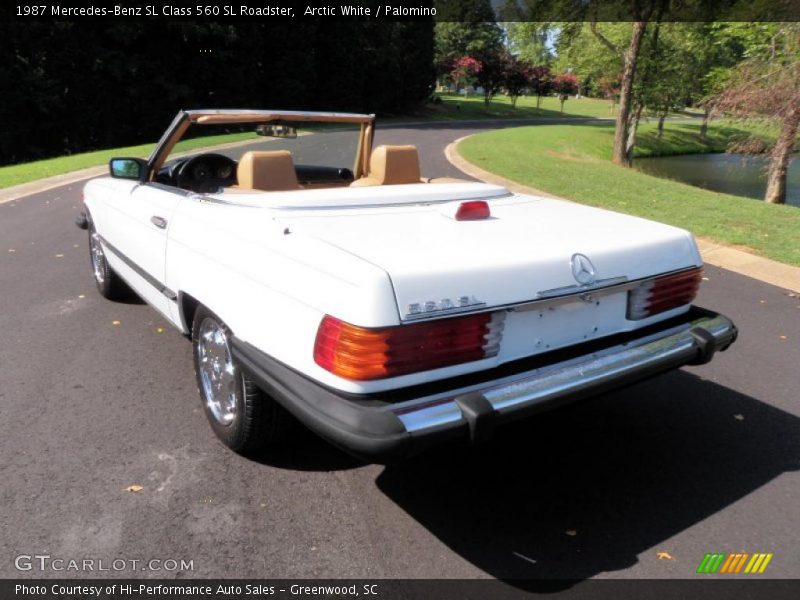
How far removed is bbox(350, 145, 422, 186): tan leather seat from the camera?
407 cm

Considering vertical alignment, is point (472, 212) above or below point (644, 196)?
above

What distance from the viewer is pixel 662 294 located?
293 centimetres

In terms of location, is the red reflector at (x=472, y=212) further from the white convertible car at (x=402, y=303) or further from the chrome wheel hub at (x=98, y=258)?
the chrome wheel hub at (x=98, y=258)

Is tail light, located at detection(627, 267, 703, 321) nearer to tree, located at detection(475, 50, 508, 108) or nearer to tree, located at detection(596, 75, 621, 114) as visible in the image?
tree, located at detection(596, 75, 621, 114)

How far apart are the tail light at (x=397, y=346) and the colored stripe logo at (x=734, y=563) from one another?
1.22 meters

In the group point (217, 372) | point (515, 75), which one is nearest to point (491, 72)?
point (515, 75)

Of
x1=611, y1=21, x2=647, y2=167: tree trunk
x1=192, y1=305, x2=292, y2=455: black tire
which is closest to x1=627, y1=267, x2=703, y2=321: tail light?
x1=192, y1=305, x2=292, y2=455: black tire

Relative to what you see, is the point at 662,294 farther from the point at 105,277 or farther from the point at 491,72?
the point at 491,72

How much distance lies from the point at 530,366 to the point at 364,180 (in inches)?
82.7

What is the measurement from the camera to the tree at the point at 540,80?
5700 cm

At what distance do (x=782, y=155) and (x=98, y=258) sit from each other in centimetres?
1615

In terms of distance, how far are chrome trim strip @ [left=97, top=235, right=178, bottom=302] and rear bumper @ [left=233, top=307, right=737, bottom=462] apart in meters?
1.04

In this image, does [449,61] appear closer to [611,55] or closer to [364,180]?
[611,55]

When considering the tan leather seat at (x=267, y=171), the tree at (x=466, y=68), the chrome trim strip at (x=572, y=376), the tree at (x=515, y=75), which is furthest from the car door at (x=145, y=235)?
the tree at (x=515, y=75)
